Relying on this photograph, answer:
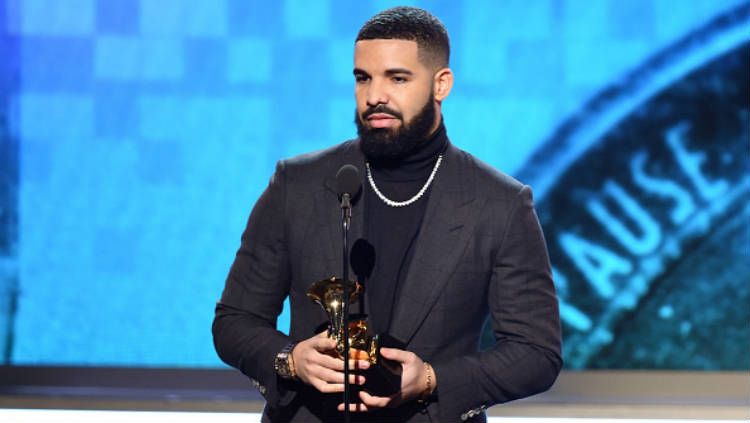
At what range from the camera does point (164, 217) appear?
12.8 feet

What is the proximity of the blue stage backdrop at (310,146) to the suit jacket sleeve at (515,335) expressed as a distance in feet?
5.47

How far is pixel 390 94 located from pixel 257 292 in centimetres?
48

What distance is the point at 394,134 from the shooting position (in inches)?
84.4

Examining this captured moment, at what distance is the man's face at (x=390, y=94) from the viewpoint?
2.11 meters

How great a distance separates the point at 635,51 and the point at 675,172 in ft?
1.47

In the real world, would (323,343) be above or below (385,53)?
below

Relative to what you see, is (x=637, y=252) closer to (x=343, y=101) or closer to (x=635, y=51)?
(x=635, y=51)

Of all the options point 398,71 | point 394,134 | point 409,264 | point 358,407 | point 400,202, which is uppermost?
point 398,71

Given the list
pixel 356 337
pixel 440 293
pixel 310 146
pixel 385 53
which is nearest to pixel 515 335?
pixel 440 293

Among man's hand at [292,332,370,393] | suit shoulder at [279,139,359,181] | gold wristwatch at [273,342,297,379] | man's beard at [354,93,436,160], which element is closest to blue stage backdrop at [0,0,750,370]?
suit shoulder at [279,139,359,181]

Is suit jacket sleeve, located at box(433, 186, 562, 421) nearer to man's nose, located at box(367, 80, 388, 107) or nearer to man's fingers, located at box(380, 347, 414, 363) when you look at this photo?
man's fingers, located at box(380, 347, 414, 363)

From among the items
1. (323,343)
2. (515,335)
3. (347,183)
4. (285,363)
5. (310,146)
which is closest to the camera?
(347,183)

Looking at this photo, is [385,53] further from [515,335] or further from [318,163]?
[515,335]

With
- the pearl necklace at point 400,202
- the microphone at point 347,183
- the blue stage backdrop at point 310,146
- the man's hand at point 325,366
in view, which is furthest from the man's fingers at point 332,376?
the blue stage backdrop at point 310,146
